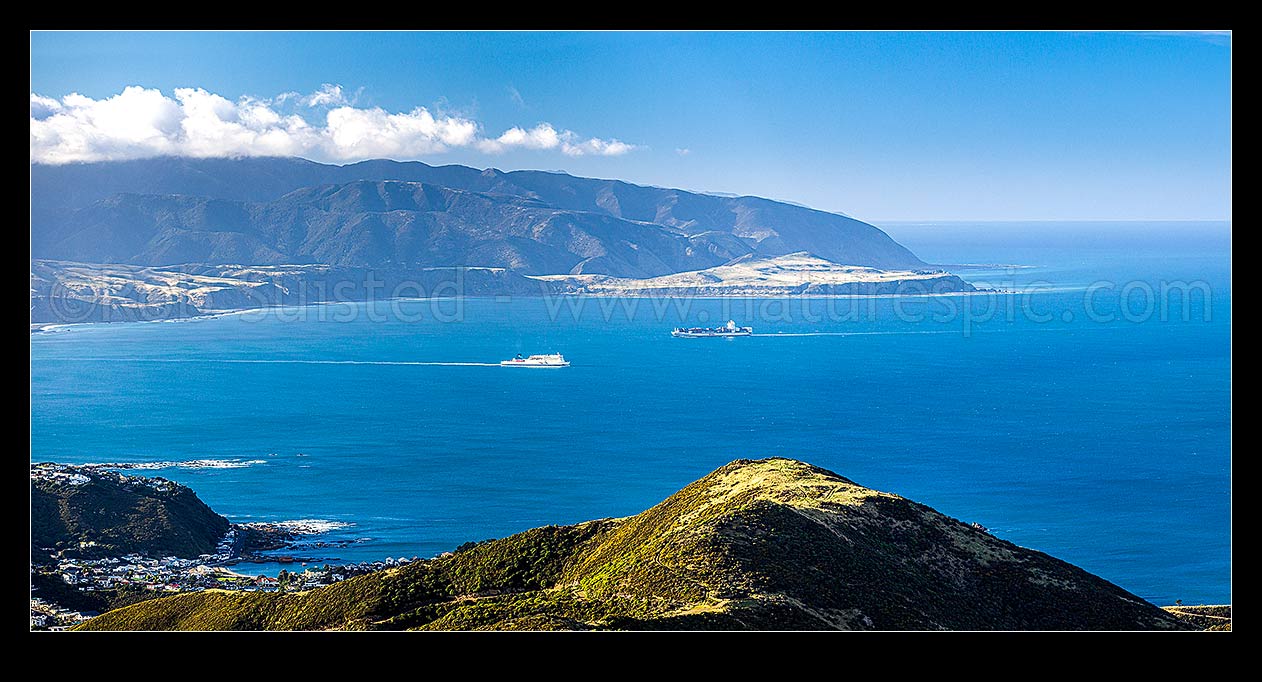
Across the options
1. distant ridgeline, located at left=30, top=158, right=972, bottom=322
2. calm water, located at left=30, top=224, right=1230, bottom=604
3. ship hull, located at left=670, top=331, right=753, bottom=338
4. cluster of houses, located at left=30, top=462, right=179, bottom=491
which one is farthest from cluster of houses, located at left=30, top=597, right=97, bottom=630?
ship hull, located at left=670, top=331, right=753, bottom=338

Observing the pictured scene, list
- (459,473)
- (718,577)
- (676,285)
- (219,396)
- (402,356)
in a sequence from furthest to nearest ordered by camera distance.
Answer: (676,285) → (402,356) → (219,396) → (459,473) → (718,577)

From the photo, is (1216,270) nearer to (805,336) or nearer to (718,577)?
(805,336)

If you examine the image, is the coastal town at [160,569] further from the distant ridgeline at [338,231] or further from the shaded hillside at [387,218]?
the shaded hillside at [387,218]

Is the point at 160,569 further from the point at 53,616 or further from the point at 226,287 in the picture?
the point at 226,287

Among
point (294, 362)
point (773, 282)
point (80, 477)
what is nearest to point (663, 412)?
point (294, 362)

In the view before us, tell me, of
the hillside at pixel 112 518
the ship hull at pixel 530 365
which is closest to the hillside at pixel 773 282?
the ship hull at pixel 530 365
